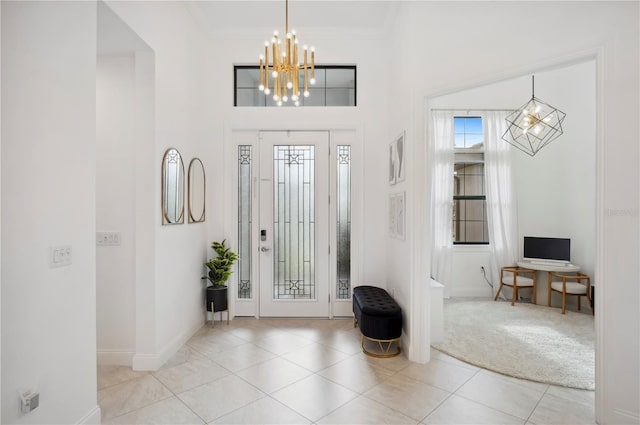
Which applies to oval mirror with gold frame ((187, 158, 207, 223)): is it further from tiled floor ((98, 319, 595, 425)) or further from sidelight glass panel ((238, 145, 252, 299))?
tiled floor ((98, 319, 595, 425))

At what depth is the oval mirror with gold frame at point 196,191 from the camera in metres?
3.73

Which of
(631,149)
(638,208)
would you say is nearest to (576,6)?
(631,149)

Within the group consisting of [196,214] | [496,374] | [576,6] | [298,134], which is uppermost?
[576,6]

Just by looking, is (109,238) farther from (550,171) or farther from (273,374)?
(550,171)

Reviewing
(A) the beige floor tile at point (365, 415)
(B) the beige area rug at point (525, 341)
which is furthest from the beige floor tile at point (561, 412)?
(A) the beige floor tile at point (365, 415)

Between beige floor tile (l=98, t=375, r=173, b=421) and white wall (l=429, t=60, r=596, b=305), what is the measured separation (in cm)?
463

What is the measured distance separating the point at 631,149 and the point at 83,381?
3.75 m

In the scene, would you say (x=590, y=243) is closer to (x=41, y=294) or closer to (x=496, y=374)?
(x=496, y=374)

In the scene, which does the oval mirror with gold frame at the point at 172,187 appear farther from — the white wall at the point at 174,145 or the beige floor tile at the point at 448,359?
the beige floor tile at the point at 448,359

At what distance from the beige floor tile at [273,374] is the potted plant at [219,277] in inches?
47.6

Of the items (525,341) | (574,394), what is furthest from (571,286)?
(574,394)

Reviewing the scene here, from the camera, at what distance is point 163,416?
2.26m

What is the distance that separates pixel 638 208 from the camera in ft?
6.65

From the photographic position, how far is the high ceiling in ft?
12.3
